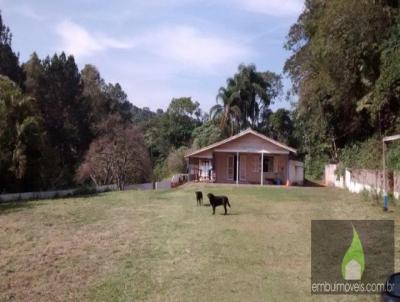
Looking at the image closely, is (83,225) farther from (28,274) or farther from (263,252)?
(263,252)

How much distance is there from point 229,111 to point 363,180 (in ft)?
87.0

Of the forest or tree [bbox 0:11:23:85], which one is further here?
tree [bbox 0:11:23:85]

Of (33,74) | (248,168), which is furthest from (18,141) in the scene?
(33,74)

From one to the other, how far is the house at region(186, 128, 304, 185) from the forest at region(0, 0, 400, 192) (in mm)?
3285

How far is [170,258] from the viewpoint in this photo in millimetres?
9219

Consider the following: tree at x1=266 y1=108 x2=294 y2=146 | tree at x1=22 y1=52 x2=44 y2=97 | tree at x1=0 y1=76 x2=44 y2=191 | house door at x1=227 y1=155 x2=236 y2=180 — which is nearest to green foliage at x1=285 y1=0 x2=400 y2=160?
house door at x1=227 y1=155 x2=236 y2=180

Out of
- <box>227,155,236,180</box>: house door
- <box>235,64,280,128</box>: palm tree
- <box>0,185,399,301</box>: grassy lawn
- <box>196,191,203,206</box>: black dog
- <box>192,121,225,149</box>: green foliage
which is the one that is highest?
<box>235,64,280,128</box>: palm tree

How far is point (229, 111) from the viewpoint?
48094mm

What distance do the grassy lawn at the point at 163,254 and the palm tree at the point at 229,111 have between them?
1222 inches

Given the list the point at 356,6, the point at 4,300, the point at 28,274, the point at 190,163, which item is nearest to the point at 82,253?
the point at 28,274

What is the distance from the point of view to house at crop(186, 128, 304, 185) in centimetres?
3400

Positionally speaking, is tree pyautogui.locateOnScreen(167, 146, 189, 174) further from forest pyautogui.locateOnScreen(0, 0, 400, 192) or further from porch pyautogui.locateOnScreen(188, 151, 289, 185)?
porch pyautogui.locateOnScreen(188, 151, 289, 185)

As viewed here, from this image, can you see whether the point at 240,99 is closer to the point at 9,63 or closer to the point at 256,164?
the point at 256,164

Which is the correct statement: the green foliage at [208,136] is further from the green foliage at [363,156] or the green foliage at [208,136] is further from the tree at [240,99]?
the green foliage at [363,156]
